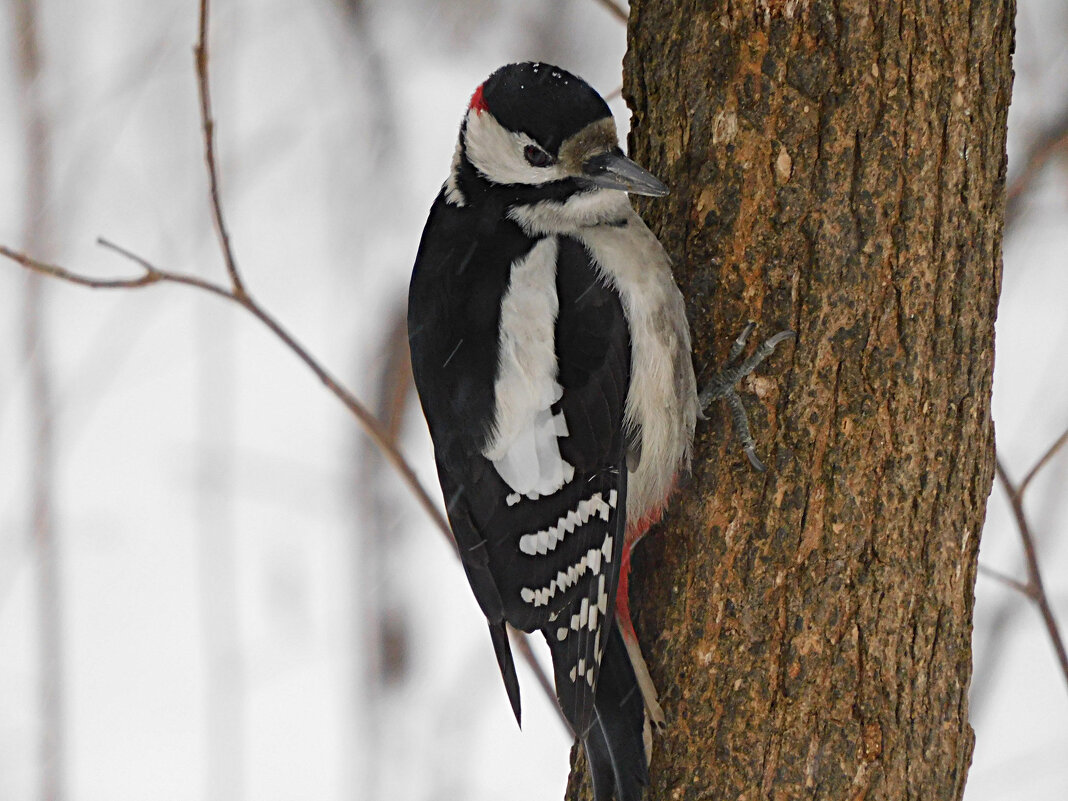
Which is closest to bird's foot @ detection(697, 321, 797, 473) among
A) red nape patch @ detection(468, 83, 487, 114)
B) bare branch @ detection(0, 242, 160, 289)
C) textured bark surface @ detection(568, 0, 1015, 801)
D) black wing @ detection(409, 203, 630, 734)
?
textured bark surface @ detection(568, 0, 1015, 801)

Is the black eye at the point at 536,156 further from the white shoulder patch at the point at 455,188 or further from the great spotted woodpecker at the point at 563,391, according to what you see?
the white shoulder patch at the point at 455,188

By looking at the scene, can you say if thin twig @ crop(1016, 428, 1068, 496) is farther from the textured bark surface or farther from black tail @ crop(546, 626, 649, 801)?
black tail @ crop(546, 626, 649, 801)

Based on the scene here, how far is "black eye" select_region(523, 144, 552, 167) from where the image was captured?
1902mm

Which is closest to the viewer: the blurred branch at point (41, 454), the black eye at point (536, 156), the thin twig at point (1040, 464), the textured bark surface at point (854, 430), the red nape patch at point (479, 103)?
the textured bark surface at point (854, 430)

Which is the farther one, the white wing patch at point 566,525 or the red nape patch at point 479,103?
the red nape patch at point 479,103

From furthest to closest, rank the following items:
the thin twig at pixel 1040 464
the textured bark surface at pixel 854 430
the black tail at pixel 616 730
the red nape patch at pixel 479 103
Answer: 1. the red nape patch at pixel 479 103
2. the thin twig at pixel 1040 464
3. the black tail at pixel 616 730
4. the textured bark surface at pixel 854 430

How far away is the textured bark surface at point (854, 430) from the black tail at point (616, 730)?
3 cm

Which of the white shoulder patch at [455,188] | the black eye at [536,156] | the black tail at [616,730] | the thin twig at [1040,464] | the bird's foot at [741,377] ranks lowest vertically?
the black tail at [616,730]

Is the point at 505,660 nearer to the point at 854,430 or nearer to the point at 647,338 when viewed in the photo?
the point at 647,338

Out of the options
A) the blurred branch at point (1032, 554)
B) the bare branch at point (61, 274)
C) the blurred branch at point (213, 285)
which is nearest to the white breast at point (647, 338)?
the blurred branch at point (213, 285)

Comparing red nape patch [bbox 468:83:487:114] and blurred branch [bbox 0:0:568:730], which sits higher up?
red nape patch [bbox 468:83:487:114]

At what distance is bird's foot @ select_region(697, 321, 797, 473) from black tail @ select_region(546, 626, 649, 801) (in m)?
0.39

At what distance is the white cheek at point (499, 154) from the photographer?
1920mm

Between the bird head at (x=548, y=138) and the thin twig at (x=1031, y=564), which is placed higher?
the bird head at (x=548, y=138)
